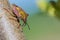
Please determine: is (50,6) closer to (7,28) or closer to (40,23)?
(40,23)

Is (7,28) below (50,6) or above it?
below

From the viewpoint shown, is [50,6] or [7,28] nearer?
[7,28]

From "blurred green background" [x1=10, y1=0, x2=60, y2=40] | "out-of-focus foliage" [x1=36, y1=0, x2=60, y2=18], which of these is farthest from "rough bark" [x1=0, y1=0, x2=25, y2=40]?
"out-of-focus foliage" [x1=36, y1=0, x2=60, y2=18]

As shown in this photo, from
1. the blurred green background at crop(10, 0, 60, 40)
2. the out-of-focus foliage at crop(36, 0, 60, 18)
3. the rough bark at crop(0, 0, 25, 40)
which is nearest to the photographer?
the rough bark at crop(0, 0, 25, 40)

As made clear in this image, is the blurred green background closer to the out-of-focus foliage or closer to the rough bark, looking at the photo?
the out-of-focus foliage

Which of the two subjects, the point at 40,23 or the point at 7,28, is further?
the point at 40,23

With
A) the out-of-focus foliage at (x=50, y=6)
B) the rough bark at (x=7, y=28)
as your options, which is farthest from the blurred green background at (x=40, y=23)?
the rough bark at (x=7, y=28)

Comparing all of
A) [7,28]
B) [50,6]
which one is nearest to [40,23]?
[50,6]

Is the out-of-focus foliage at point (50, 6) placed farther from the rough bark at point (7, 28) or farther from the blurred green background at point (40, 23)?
the rough bark at point (7, 28)

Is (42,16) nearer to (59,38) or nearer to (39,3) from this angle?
(39,3)
